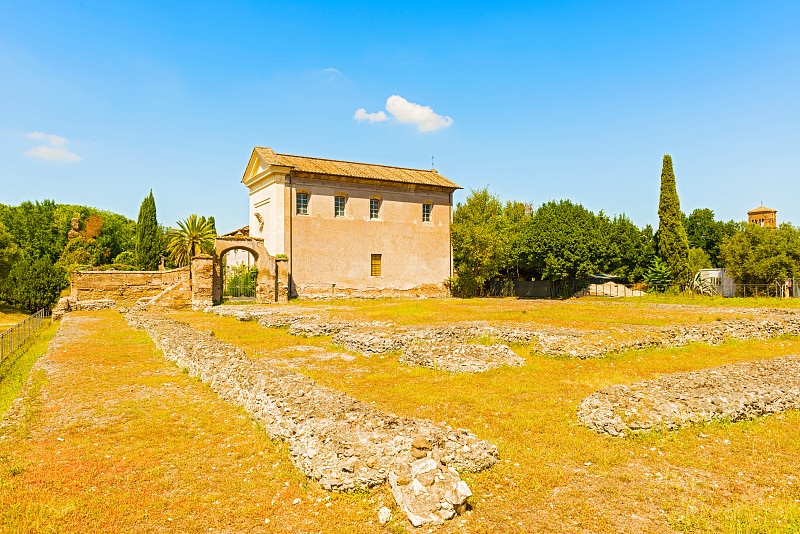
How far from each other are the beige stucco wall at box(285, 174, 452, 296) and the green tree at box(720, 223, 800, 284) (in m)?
26.6

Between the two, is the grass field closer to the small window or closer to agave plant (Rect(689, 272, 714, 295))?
the small window

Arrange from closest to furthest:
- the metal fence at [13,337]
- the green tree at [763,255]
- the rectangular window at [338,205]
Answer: the metal fence at [13,337] < the rectangular window at [338,205] < the green tree at [763,255]

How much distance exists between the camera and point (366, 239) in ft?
127

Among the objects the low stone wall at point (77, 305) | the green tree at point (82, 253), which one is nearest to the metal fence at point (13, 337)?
the low stone wall at point (77, 305)

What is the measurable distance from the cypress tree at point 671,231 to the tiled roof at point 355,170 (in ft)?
65.8

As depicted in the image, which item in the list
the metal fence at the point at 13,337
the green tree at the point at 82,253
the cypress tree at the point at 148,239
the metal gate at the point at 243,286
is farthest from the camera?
the green tree at the point at 82,253

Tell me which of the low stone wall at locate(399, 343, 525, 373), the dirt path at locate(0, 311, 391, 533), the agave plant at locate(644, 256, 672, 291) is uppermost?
the agave plant at locate(644, 256, 672, 291)

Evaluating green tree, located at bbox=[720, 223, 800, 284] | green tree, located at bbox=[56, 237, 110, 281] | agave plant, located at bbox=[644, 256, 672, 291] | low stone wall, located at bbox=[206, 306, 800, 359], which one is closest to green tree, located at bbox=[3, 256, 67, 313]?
green tree, located at bbox=[56, 237, 110, 281]

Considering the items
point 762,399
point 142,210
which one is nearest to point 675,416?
point 762,399

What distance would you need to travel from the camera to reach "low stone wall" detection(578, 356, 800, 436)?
7.08 meters

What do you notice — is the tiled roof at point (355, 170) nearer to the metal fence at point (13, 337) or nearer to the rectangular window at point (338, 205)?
the rectangular window at point (338, 205)

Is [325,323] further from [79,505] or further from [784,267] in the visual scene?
[784,267]

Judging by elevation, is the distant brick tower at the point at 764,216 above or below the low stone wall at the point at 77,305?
above

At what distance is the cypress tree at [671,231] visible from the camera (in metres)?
42.4
